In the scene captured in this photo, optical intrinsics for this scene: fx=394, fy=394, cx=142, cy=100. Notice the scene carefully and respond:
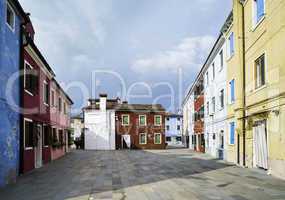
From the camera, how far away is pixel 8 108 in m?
14.3

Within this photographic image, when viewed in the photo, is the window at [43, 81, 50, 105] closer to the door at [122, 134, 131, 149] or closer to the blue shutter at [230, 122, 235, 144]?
the blue shutter at [230, 122, 235, 144]

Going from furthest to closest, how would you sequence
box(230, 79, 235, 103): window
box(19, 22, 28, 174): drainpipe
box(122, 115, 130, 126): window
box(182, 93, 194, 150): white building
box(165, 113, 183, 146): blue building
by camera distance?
1. box(165, 113, 183, 146): blue building
2. box(122, 115, 130, 126): window
3. box(182, 93, 194, 150): white building
4. box(230, 79, 235, 103): window
5. box(19, 22, 28, 174): drainpipe

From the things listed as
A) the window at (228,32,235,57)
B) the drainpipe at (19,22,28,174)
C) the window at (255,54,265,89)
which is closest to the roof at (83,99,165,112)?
the window at (228,32,235,57)

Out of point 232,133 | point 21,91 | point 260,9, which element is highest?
point 260,9

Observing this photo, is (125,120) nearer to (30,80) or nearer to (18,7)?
(30,80)

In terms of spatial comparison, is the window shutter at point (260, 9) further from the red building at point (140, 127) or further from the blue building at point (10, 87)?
the red building at point (140, 127)

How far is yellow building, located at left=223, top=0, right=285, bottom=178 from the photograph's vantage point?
602 inches

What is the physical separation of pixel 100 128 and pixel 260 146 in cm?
3708

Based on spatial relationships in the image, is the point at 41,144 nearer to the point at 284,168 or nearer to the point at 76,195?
the point at 76,195

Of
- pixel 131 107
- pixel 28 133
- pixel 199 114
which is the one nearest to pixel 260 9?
pixel 28 133

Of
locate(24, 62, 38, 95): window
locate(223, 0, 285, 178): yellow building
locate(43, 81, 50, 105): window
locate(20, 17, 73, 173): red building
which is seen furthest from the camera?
A: locate(43, 81, 50, 105): window

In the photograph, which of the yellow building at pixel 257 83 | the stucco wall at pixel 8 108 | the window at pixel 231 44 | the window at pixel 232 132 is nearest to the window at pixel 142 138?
the yellow building at pixel 257 83

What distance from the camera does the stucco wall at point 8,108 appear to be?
13.2 metres

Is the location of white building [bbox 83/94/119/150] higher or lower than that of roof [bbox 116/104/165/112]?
lower
